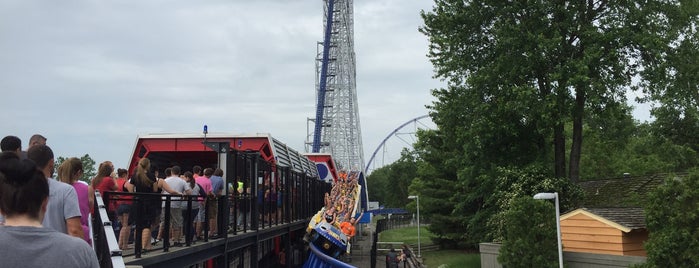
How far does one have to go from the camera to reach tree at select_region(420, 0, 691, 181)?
21734mm

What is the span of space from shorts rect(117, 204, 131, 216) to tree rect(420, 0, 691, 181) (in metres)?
17.0

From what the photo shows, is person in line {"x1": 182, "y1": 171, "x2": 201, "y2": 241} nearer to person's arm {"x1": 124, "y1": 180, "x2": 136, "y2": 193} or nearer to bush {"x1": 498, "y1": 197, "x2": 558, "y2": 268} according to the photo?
person's arm {"x1": 124, "y1": 180, "x2": 136, "y2": 193}

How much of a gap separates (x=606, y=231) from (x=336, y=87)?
4592 centimetres

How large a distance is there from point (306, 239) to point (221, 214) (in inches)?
273

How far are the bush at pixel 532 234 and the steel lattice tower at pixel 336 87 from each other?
41733 mm

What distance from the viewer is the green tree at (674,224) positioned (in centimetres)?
1241

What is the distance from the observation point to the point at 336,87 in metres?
61.4

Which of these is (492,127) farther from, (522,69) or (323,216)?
(323,216)

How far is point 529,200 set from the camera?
60.1 feet

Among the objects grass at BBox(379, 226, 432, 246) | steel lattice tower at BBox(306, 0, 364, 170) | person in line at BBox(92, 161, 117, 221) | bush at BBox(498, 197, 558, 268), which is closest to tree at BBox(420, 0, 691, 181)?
bush at BBox(498, 197, 558, 268)

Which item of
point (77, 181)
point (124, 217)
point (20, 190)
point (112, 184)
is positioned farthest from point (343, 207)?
point (20, 190)

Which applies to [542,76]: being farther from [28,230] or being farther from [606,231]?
[28,230]

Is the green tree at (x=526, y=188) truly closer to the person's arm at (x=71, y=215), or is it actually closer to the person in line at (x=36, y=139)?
the person in line at (x=36, y=139)

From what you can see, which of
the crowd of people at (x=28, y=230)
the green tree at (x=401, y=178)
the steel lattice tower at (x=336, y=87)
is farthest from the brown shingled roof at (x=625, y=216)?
the green tree at (x=401, y=178)
